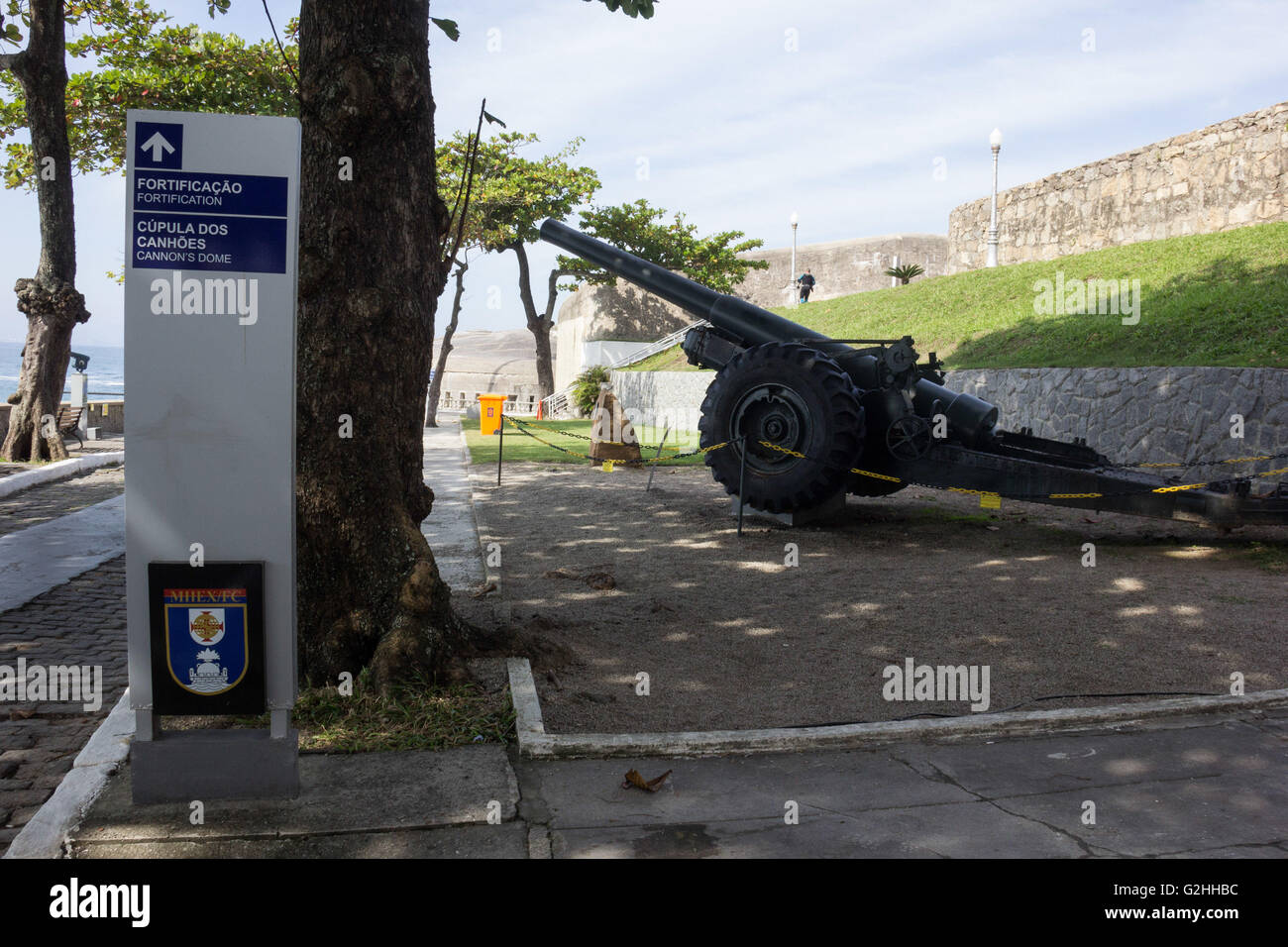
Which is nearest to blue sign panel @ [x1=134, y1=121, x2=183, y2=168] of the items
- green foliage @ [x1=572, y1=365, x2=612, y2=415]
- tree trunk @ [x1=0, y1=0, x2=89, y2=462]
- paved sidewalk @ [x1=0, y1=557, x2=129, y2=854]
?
paved sidewalk @ [x1=0, y1=557, x2=129, y2=854]

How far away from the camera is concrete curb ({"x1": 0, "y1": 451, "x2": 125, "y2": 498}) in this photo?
12.7 m

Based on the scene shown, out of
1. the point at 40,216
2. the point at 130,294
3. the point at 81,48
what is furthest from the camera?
the point at 81,48

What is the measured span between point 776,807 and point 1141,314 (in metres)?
13.3

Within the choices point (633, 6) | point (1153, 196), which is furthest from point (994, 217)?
point (633, 6)

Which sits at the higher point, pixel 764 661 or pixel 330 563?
pixel 330 563

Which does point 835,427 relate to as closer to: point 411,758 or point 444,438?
point 411,758

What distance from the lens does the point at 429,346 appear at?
5.32 metres

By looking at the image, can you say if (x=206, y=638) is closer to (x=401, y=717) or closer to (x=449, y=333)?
(x=401, y=717)

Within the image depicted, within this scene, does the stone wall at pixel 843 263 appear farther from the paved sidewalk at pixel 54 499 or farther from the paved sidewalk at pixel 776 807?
the paved sidewalk at pixel 776 807

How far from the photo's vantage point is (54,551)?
8.70 meters

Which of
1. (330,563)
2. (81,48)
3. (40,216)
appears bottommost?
(330,563)

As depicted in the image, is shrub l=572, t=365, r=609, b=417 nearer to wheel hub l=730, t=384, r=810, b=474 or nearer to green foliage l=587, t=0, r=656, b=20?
wheel hub l=730, t=384, r=810, b=474
